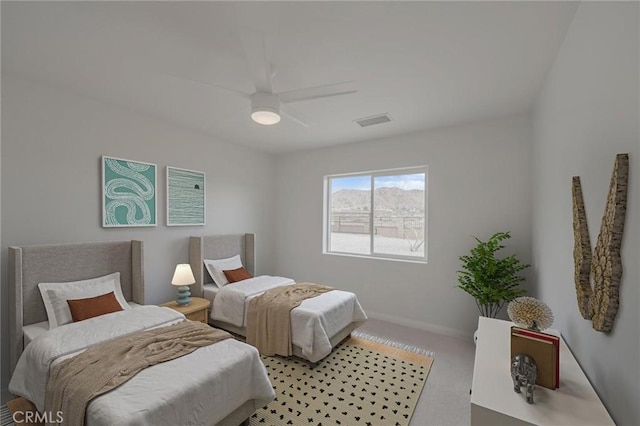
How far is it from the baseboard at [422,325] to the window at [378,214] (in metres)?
0.87

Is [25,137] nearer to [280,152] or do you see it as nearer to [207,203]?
[207,203]

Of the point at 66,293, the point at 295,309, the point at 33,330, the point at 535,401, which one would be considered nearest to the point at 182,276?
the point at 66,293

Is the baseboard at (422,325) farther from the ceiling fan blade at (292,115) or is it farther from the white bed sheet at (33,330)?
the white bed sheet at (33,330)

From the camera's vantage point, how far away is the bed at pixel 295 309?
2.63 metres

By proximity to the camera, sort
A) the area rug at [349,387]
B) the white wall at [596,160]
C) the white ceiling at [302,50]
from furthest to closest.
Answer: the area rug at [349,387] → the white ceiling at [302,50] → the white wall at [596,160]

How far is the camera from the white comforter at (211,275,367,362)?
261 cm

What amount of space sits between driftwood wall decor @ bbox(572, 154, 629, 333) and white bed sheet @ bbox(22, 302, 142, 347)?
362cm

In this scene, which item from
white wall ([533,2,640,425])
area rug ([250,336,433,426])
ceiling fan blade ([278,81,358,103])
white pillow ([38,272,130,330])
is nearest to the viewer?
white wall ([533,2,640,425])

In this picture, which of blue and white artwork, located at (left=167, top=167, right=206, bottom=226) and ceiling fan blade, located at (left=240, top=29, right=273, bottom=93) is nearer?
ceiling fan blade, located at (left=240, top=29, right=273, bottom=93)

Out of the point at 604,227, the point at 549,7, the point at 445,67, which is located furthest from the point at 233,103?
the point at 604,227

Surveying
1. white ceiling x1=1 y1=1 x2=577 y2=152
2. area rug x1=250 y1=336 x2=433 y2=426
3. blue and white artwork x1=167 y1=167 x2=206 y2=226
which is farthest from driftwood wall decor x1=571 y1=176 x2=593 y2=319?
blue and white artwork x1=167 y1=167 x2=206 y2=226

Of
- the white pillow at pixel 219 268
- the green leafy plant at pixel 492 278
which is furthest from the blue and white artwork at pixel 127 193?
the green leafy plant at pixel 492 278

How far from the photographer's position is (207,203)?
3943 millimetres

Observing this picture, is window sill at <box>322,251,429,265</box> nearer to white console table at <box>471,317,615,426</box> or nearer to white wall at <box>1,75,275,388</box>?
white wall at <box>1,75,275,388</box>
